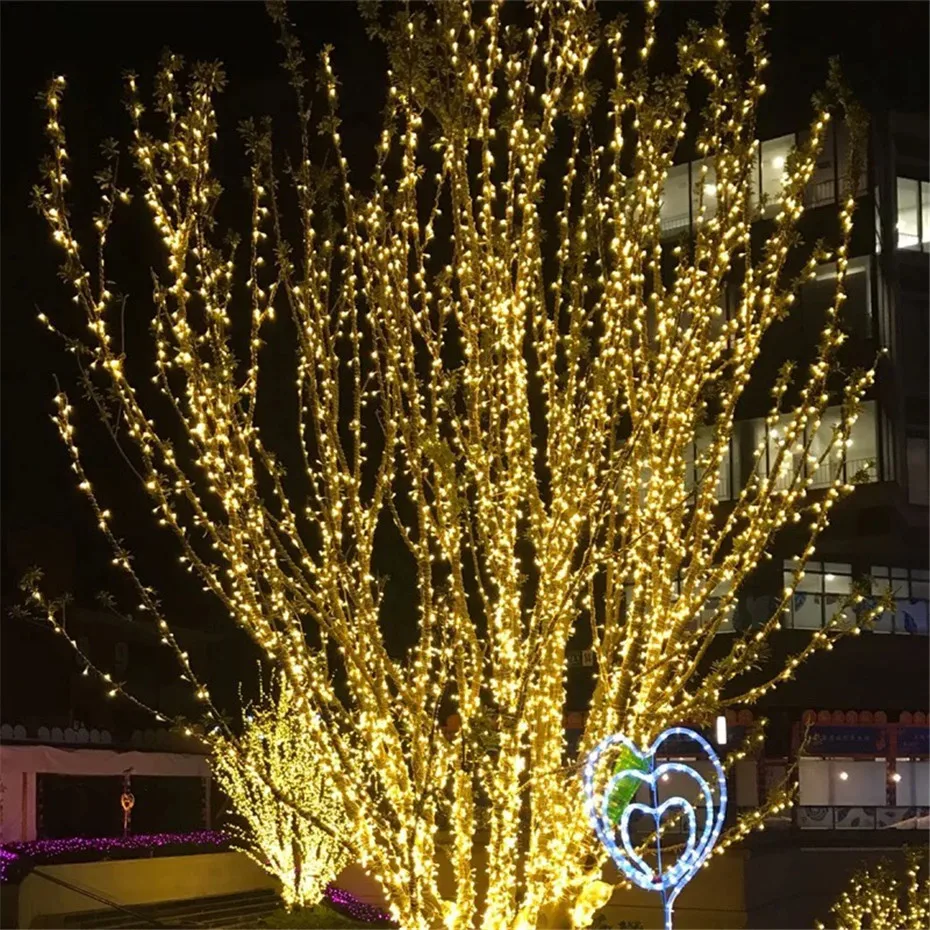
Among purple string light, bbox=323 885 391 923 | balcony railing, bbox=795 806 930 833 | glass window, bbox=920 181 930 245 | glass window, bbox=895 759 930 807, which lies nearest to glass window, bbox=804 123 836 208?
glass window, bbox=920 181 930 245

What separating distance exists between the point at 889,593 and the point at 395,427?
8.56ft

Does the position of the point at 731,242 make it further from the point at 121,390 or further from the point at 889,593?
the point at 121,390

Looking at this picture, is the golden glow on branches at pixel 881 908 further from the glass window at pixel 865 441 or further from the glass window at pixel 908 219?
the glass window at pixel 908 219

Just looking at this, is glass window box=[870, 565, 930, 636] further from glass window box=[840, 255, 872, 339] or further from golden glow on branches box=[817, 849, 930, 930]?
golden glow on branches box=[817, 849, 930, 930]

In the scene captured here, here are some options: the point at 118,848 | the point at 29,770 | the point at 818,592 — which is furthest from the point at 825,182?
the point at 29,770

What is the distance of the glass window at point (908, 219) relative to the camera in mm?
30433

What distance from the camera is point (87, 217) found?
26719 mm

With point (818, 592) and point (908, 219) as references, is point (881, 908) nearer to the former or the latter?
point (818, 592)

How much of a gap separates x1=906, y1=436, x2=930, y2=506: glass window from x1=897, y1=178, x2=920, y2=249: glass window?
4294mm

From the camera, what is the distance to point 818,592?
3177 centimetres

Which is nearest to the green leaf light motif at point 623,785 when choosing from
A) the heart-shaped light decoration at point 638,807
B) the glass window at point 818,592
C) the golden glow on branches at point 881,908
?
the heart-shaped light decoration at point 638,807

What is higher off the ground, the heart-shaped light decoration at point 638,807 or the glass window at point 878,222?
the glass window at point 878,222

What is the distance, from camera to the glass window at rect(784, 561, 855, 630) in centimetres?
3152

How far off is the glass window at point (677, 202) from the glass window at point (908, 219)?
459 centimetres
